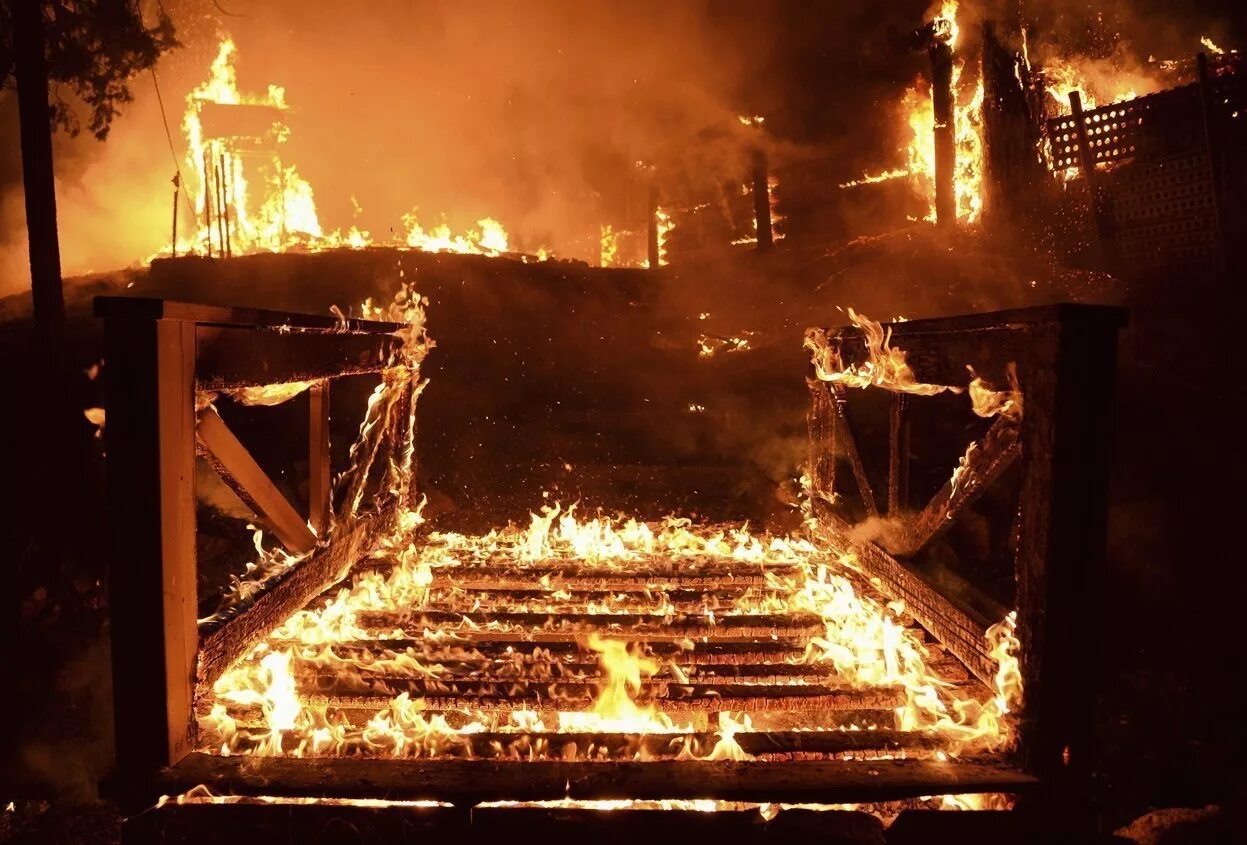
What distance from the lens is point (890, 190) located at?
1703cm

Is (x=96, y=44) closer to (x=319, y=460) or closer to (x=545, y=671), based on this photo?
(x=319, y=460)

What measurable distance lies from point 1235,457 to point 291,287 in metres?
14.4

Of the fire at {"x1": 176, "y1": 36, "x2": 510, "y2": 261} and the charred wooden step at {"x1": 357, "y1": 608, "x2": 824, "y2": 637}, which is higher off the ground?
the fire at {"x1": 176, "y1": 36, "x2": 510, "y2": 261}

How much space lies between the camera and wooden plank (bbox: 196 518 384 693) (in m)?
3.04

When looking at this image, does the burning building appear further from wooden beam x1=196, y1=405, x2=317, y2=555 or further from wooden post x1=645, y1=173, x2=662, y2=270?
wooden post x1=645, y1=173, x2=662, y2=270

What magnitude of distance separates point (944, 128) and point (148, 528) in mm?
17209

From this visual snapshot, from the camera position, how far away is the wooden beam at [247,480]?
9.88ft

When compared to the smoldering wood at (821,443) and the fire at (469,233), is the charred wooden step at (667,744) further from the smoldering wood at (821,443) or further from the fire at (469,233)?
the fire at (469,233)

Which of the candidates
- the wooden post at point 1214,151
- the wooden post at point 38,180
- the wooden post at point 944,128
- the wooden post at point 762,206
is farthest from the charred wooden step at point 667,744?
the wooden post at point 762,206

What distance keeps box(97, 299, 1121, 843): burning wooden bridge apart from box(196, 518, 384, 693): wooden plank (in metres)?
0.02

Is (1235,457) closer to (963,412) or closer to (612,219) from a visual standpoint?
(963,412)

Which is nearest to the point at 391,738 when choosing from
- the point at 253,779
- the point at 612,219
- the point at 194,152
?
the point at 253,779

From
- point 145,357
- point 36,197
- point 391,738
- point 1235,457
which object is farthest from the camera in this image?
point 36,197

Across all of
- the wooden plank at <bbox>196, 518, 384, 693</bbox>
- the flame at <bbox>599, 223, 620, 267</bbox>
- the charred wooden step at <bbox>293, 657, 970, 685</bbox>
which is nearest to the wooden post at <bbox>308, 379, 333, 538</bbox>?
the wooden plank at <bbox>196, 518, 384, 693</bbox>
